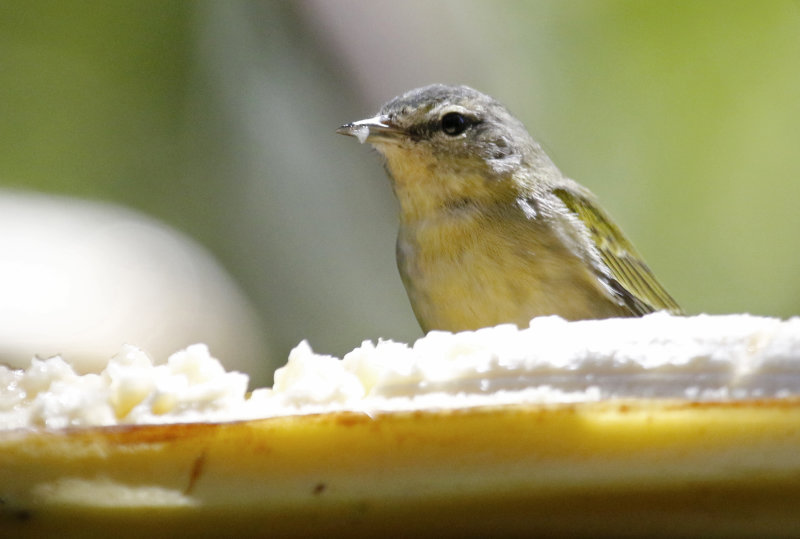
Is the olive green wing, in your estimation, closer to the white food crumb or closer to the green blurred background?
the white food crumb

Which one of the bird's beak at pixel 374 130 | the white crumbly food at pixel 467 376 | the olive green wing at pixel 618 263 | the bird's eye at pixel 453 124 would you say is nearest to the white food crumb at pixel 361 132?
the bird's beak at pixel 374 130

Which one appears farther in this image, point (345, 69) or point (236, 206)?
point (236, 206)

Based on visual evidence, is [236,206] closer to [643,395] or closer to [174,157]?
[174,157]


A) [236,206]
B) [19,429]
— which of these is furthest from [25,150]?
[19,429]

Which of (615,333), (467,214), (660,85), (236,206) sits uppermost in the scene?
(660,85)

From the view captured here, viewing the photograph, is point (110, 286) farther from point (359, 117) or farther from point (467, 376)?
point (467, 376)

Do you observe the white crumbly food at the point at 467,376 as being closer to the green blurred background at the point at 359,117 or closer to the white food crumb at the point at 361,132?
the white food crumb at the point at 361,132
